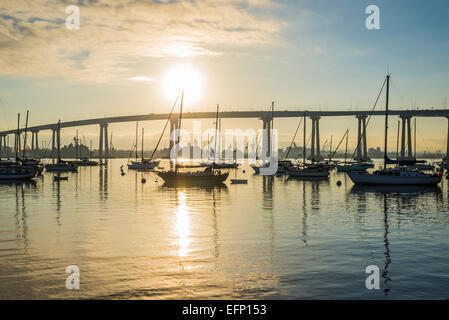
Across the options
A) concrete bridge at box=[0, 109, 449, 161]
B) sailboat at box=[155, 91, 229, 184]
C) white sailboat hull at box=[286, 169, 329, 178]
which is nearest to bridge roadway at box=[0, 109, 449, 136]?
concrete bridge at box=[0, 109, 449, 161]

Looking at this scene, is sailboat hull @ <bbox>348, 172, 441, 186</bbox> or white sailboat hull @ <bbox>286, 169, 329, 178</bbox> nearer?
Answer: sailboat hull @ <bbox>348, 172, 441, 186</bbox>

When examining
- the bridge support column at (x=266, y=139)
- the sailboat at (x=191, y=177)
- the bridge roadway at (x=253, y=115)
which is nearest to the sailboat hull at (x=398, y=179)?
the sailboat at (x=191, y=177)

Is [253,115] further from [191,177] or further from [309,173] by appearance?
[191,177]

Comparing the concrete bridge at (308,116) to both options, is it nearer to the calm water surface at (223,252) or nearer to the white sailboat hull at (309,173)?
the white sailboat hull at (309,173)

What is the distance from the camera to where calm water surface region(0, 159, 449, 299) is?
12.0 metres

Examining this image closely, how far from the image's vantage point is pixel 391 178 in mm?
55000

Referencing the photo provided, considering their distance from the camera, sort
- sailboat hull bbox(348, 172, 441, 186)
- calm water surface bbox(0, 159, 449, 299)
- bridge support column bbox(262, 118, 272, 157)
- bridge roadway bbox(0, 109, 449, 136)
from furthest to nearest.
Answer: bridge roadway bbox(0, 109, 449, 136), bridge support column bbox(262, 118, 272, 157), sailboat hull bbox(348, 172, 441, 186), calm water surface bbox(0, 159, 449, 299)

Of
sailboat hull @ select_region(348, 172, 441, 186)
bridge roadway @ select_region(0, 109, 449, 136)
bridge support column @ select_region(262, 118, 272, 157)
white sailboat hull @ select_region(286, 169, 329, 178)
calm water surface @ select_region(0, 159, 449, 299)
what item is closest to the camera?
calm water surface @ select_region(0, 159, 449, 299)

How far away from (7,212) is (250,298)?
23.2 meters

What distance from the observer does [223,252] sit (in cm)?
1680

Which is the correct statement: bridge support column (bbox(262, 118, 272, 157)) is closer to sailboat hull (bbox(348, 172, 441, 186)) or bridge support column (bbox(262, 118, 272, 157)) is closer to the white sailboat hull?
the white sailboat hull

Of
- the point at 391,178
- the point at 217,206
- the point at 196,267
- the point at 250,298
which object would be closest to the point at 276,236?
the point at 196,267
